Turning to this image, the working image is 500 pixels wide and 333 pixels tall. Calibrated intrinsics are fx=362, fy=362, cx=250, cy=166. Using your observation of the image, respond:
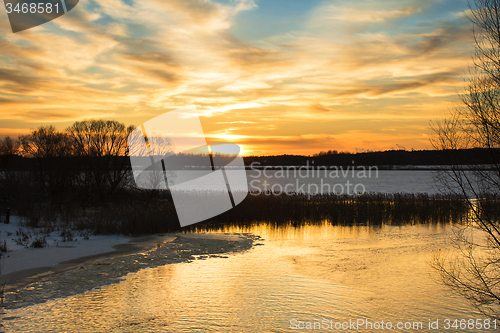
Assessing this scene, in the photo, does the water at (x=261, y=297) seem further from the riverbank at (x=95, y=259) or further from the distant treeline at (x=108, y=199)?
the distant treeline at (x=108, y=199)

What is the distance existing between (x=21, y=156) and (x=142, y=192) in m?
8.71

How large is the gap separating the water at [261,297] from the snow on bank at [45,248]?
10.7 ft

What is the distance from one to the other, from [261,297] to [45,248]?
8.53 meters

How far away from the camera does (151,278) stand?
33.3ft

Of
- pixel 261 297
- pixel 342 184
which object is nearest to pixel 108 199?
pixel 261 297

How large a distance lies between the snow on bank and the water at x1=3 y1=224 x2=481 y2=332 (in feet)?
10.7

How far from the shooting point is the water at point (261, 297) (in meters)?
7.20

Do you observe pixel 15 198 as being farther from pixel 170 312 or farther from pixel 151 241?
pixel 170 312

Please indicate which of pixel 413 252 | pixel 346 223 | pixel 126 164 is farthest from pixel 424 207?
pixel 126 164

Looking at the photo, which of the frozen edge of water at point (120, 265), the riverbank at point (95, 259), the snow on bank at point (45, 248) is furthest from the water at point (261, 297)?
the snow on bank at point (45, 248)

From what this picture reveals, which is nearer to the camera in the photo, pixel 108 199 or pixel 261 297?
pixel 261 297

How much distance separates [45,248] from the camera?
12789mm

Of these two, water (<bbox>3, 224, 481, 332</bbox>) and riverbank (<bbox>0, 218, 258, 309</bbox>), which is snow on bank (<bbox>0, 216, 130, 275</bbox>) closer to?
riverbank (<bbox>0, 218, 258, 309</bbox>)

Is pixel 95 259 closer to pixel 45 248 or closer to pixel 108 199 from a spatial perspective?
pixel 45 248
